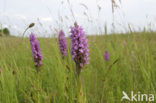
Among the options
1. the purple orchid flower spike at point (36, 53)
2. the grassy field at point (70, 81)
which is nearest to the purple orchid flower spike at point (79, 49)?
the grassy field at point (70, 81)

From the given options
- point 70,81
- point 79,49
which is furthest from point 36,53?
point 79,49

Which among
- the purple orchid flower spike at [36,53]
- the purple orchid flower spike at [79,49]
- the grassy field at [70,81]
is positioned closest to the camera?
the purple orchid flower spike at [79,49]

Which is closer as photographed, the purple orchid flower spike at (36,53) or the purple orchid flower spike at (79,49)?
the purple orchid flower spike at (79,49)

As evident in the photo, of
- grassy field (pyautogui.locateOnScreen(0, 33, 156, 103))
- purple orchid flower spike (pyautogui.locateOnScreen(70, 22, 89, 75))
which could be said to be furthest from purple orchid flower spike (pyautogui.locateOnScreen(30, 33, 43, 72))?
purple orchid flower spike (pyautogui.locateOnScreen(70, 22, 89, 75))

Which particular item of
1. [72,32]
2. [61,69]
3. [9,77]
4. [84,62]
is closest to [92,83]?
[61,69]

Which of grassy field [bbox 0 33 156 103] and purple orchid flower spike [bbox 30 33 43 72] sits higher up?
purple orchid flower spike [bbox 30 33 43 72]

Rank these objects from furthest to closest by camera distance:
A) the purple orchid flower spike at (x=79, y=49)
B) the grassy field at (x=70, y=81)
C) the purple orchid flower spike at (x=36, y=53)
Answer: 1. the purple orchid flower spike at (x=36, y=53)
2. the grassy field at (x=70, y=81)
3. the purple orchid flower spike at (x=79, y=49)

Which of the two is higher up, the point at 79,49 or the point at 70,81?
the point at 79,49

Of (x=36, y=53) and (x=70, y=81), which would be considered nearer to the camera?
(x=70, y=81)

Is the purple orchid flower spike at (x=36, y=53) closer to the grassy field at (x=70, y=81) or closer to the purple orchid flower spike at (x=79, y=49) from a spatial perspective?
the grassy field at (x=70, y=81)

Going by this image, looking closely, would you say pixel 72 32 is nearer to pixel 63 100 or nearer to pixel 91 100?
pixel 63 100

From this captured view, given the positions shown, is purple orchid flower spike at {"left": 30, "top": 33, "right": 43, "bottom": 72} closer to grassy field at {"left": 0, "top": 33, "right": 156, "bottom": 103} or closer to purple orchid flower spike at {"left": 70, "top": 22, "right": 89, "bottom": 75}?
grassy field at {"left": 0, "top": 33, "right": 156, "bottom": 103}

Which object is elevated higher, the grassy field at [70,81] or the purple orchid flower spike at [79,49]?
the purple orchid flower spike at [79,49]

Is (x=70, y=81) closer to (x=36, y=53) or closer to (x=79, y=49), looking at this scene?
(x=79, y=49)
